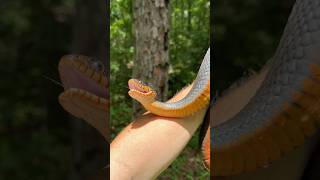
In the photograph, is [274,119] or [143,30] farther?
[143,30]

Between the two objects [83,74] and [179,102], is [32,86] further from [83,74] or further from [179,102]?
[179,102]

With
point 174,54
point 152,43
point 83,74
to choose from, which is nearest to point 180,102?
point 83,74

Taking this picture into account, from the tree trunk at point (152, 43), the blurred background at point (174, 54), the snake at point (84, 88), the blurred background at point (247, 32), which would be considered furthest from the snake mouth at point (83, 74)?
the tree trunk at point (152, 43)

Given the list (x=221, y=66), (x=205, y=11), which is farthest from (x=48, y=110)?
(x=205, y=11)

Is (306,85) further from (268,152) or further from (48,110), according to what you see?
(48,110)

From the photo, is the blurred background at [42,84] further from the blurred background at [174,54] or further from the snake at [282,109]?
the blurred background at [174,54]
